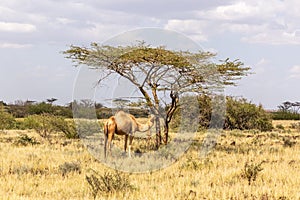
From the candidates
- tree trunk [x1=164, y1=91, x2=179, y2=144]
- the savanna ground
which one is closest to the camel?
the savanna ground

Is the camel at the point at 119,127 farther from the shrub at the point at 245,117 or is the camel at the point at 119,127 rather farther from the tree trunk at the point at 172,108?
the shrub at the point at 245,117

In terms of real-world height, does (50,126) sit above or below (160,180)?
above

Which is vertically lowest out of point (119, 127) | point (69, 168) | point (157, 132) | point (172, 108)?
point (69, 168)

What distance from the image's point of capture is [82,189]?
9.31 metres

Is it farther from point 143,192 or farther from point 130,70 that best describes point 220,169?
point 130,70

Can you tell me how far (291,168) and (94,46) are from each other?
360 inches

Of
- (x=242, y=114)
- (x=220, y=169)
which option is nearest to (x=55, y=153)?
(x=220, y=169)

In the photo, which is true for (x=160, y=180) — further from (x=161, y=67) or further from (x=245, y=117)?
(x=245, y=117)

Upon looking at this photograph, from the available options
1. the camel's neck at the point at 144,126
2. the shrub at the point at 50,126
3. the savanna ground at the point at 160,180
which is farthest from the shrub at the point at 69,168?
the shrub at the point at 50,126

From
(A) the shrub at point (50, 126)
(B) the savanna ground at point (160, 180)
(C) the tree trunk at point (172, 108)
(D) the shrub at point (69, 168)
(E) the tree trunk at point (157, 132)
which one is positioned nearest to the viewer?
(B) the savanna ground at point (160, 180)

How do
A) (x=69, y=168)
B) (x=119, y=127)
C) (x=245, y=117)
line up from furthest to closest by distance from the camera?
(x=245, y=117) < (x=119, y=127) < (x=69, y=168)

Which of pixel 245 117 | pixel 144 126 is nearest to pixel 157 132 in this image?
pixel 144 126

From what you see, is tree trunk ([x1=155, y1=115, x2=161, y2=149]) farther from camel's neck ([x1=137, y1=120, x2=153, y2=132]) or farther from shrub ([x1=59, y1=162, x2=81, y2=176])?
shrub ([x1=59, y1=162, x2=81, y2=176])

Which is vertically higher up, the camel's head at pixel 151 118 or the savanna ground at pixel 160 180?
the camel's head at pixel 151 118
